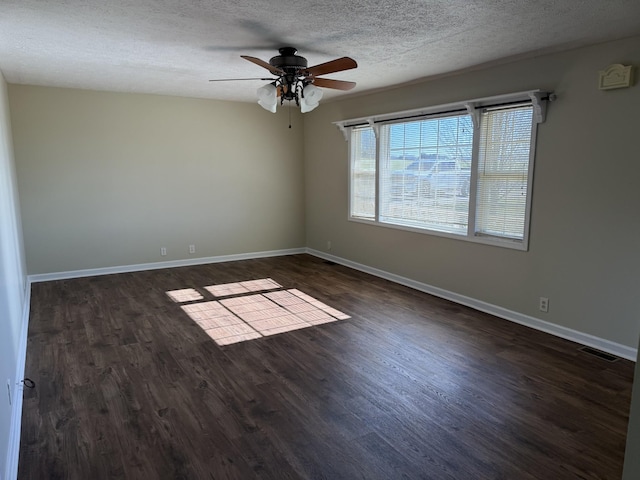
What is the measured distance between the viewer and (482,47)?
341cm

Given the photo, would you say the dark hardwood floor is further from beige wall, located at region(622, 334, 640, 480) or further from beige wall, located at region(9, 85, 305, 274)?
beige wall, located at region(9, 85, 305, 274)

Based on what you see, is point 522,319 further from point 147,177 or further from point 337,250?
point 147,177

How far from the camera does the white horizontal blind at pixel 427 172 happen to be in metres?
4.46

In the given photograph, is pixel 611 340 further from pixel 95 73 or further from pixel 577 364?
pixel 95 73

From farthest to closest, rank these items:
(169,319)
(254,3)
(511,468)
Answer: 1. (169,319)
2. (254,3)
3. (511,468)

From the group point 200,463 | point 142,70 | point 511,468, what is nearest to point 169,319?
point 200,463

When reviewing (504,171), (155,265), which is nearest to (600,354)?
(504,171)

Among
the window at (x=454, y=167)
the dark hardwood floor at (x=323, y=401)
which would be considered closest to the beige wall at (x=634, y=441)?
the dark hardwood floor at (x=323, y=401)

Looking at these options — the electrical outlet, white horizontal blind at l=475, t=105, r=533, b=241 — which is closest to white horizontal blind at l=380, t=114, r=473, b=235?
white horizontal blind at l=475, t=105, r=533, b=241

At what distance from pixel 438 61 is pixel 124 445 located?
385 cm

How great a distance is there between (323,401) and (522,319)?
7.58ft

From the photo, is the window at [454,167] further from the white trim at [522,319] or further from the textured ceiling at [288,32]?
the white trim at [522,319]

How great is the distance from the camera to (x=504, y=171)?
402 cm

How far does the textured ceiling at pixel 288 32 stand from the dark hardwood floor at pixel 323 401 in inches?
95.2
